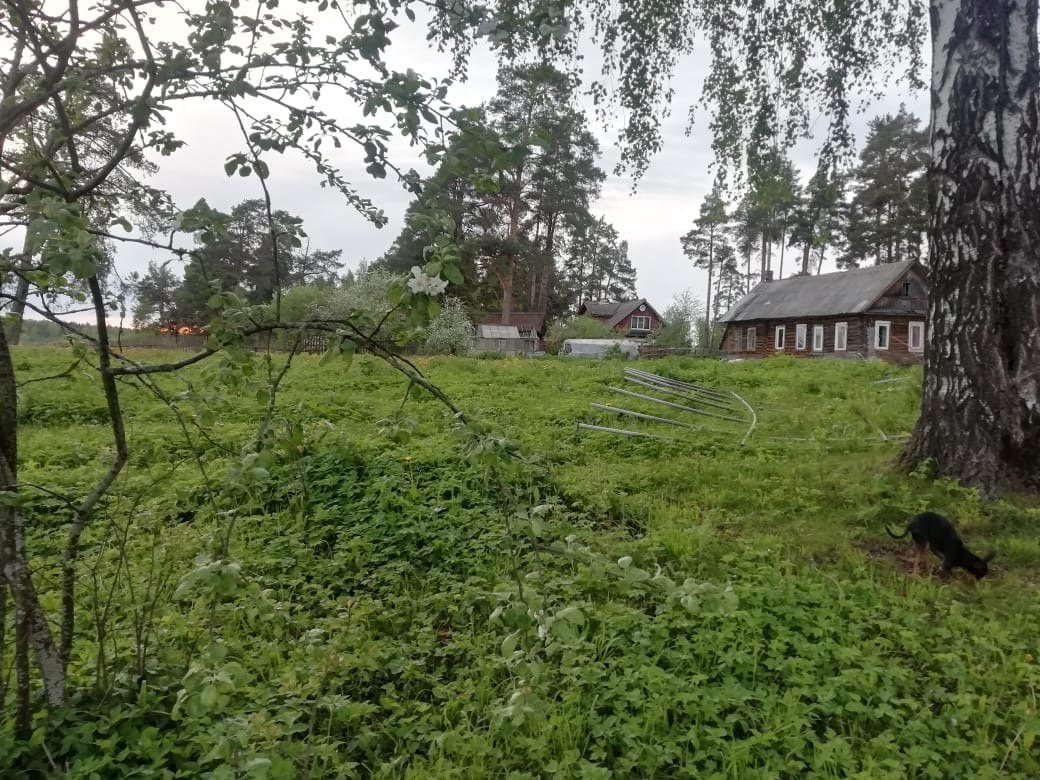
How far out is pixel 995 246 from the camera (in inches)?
181

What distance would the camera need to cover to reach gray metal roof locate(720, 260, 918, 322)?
1075 inches

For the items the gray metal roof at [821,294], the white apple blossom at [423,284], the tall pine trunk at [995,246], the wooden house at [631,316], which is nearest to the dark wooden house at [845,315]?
the gray metal roof at [821,294]

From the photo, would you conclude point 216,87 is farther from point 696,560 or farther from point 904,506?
point 904,506

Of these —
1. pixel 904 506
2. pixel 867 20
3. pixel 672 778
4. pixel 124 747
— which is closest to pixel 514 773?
pixel 672 778

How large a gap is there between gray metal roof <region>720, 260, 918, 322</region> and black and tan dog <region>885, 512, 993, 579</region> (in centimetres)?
2671

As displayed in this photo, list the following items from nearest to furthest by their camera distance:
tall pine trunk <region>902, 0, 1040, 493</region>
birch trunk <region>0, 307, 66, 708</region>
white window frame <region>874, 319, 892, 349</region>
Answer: birch trunk <region>0, 307, 66, 708</region> → tall pine trunk <region>902, 0, 1040, 493</region> → white window frame <region>874, 319, 892, 349</region>

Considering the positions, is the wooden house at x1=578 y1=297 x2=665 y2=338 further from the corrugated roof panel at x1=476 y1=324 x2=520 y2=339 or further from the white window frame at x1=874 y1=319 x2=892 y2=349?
the white window frame at x1=874 y1=319 x2=892 y2=349

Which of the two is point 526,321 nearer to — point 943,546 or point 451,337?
point 451,337

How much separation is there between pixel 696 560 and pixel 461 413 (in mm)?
2734

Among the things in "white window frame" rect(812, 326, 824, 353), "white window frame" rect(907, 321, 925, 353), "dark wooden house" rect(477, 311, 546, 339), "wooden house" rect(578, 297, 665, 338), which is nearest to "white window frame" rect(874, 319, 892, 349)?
"white window frame" rect(907, 321, 925, 353)

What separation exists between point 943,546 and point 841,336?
92.3 feet

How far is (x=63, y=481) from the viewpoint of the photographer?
15.7ft

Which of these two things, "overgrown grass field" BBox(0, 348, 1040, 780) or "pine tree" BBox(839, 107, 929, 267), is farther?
"pine tree" BBox(839, 107, 929, 267)

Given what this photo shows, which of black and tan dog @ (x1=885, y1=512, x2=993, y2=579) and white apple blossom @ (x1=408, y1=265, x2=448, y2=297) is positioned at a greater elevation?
white apple blossom @ (x1=408, y1=265, x2=448, y2=297)
